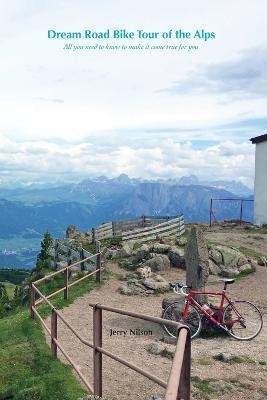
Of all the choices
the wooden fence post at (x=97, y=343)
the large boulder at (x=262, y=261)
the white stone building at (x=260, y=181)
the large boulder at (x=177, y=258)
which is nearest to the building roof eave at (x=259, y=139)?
the white stone building at (x=260, y=181)

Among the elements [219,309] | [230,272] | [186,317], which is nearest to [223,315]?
[219,309]

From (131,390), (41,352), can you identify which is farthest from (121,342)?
(131,390)

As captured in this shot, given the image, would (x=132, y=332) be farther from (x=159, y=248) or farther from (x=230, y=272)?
(x=159, y=248)

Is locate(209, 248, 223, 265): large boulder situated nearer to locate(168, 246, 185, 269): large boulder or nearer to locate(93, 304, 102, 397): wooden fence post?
locate(168, 246, 185, 269): large boulder

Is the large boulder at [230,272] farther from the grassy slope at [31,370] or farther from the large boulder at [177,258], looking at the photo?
the grassy slope at [31,370]

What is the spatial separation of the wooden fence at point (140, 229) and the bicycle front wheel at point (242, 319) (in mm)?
17073

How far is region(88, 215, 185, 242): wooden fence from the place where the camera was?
31.9m

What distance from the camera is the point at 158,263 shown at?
934 inches

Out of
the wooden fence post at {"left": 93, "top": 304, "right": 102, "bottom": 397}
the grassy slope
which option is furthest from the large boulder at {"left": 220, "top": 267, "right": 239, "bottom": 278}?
the wooden fence post at {"left": 93, "top": 304, "right": 102, "bottom": 397}

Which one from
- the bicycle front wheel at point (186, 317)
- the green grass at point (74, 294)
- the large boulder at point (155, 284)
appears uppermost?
the bicycle front wheel at point (186, 317)

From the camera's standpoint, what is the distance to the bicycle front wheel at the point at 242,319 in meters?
12.9

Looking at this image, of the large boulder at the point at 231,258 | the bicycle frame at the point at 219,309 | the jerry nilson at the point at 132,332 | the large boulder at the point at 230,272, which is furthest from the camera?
the large boulder at the point at 231,258

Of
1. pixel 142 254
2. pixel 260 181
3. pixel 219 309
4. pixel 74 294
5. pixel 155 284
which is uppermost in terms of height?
pixel 260 181

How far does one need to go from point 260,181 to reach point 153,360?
30.9 m
